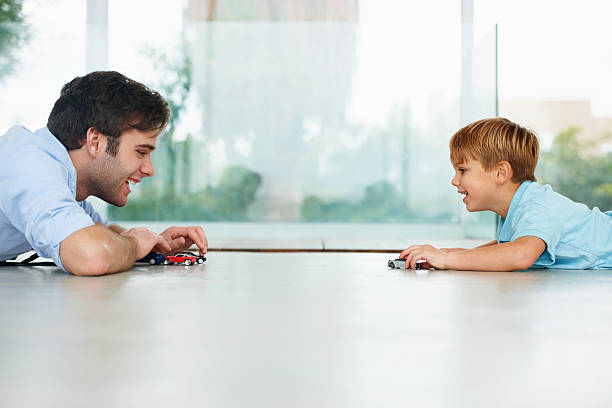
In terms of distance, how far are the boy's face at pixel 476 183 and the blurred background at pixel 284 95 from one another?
10.9ft

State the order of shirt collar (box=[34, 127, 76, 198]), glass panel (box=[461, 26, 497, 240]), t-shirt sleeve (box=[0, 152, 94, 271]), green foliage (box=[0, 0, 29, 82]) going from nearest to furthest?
t-shirt sleeve (box=[0, 152, 94, 271]), shirt collar (box=[34, 127, 76, 198]), glass panel (box=[461, 26, 497, 240]), green foliage (box=[0, 0, 29, 82])

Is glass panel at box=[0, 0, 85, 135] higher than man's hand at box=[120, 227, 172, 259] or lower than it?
higher

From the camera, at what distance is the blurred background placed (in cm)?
541

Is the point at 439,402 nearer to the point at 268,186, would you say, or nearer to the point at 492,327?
the point at 492,327

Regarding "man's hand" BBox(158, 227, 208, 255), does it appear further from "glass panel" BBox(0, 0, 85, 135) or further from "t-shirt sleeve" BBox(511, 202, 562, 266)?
"glass panel" BBox(0, 0, 85, 135)

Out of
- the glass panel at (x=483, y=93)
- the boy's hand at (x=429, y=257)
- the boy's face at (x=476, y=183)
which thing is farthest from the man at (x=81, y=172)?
the glass panel at (x=483, y=93)

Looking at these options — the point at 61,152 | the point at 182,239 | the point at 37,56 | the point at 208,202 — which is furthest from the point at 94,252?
the point at 37,56

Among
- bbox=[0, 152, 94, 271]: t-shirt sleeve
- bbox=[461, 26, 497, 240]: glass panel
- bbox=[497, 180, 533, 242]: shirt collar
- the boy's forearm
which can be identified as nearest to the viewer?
bbox=[0, 152, 94, 271]: t-shirt sleeve

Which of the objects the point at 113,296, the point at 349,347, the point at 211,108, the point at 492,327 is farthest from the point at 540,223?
the point at 211,108

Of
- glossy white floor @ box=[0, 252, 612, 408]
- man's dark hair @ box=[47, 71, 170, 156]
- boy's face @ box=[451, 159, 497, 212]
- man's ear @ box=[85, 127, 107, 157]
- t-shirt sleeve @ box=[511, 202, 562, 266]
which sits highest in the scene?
man's dark hair @ box=[47, 71, 170, 156]

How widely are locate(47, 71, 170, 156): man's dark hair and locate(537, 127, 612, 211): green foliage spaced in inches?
169

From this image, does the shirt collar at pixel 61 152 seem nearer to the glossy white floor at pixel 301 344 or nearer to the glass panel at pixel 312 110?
the glossy white floor at pixel 301 344

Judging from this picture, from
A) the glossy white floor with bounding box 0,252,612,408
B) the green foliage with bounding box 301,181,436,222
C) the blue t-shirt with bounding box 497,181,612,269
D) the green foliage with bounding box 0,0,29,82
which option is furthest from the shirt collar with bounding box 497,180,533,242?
the green foliage with bounding box 0,0,29,82

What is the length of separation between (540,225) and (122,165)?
1.31 metres
